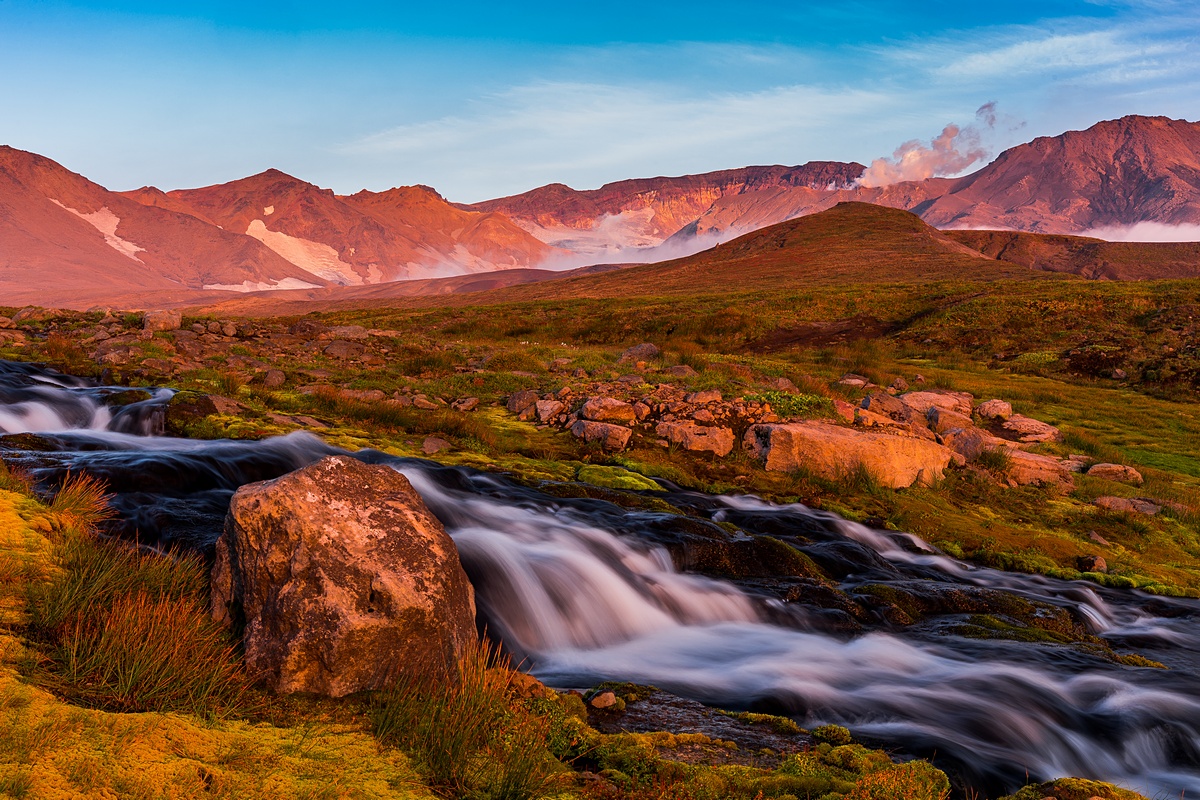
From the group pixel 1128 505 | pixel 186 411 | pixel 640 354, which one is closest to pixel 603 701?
pixel 186 411

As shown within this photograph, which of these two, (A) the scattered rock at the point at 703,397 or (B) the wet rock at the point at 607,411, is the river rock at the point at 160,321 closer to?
(B) the wet rock at the point at 607,411

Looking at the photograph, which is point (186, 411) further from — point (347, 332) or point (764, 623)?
point (347, 332)

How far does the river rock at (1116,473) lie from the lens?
17.6 meters

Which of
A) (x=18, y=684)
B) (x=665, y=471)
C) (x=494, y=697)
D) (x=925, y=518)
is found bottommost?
(x=925, y=518)

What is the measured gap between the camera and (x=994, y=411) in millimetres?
22375

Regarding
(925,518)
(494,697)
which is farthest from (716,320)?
(494,697)

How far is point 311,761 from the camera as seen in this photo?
4.18 metres

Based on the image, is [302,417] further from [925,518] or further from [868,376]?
[868,376]

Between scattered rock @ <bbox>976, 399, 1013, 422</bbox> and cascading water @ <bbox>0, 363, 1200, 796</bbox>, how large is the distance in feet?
35.2

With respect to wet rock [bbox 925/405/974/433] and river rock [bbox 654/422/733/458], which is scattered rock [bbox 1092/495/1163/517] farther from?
river rock [bbox 654/422/733/458]

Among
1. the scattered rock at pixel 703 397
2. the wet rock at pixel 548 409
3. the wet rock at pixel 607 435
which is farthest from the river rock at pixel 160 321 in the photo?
the scattered rock at pixel 703 397

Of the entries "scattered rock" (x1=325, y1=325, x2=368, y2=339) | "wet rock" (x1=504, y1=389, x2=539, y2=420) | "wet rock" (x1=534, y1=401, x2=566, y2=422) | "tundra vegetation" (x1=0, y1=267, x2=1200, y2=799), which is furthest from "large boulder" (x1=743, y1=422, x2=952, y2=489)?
"scattered rock" (x1=325, y1=325, x2=368, y2=339)

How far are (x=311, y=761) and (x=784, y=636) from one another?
610 cm

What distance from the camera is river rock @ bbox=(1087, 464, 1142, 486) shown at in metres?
17.6
